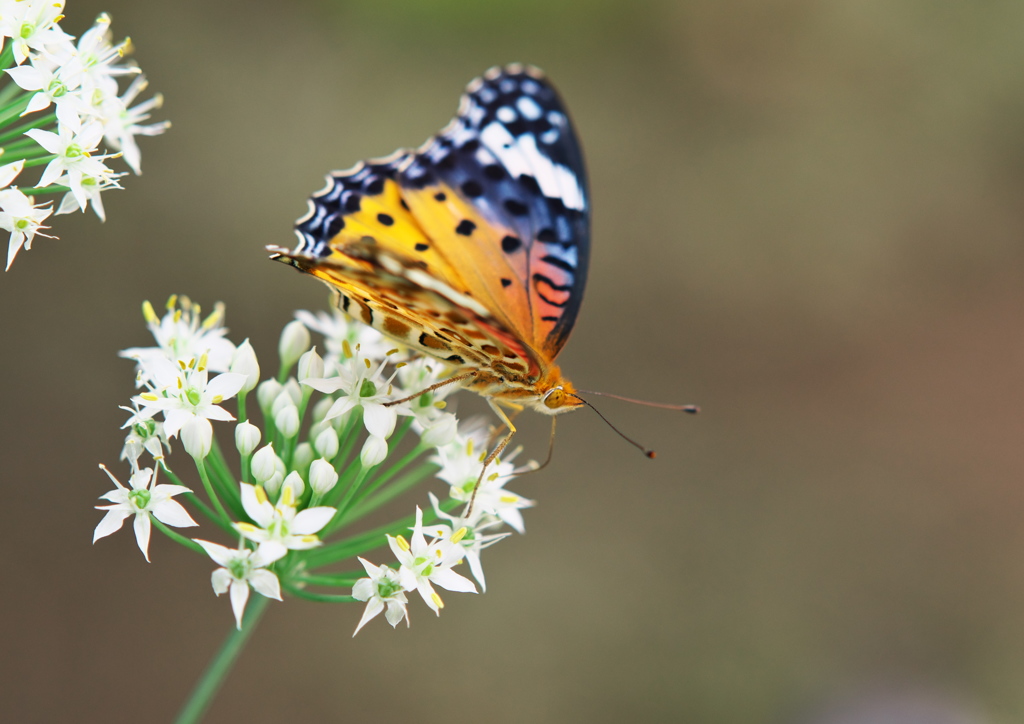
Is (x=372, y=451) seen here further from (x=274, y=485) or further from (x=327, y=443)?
(x=274, y=485)

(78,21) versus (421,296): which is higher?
(78,21)

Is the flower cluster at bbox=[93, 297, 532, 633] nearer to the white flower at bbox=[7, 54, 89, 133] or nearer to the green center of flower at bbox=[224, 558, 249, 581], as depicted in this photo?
the green center of flower at bbox=[224, 558, 249, 581]

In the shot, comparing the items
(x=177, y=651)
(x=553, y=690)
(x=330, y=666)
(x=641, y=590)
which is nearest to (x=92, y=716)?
(x=177, y=651)

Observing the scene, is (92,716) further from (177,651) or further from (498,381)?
(498,381)

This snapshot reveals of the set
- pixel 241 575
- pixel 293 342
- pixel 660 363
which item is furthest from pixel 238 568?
pixel 660 363

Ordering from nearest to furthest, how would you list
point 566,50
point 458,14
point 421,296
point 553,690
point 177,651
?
point 421,296 → point 177,651 → point 553,690 → point 458,14 → point 566,50

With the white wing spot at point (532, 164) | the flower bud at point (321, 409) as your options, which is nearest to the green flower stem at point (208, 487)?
the flower bud at point (321, 409)
